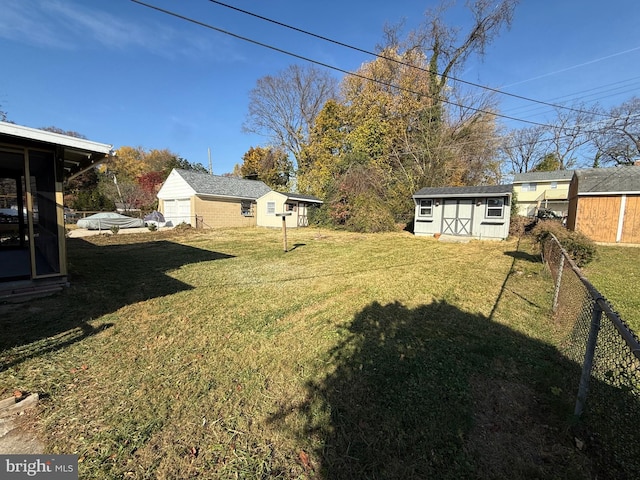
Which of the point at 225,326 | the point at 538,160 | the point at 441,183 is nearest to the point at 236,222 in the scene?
the point at 441,183

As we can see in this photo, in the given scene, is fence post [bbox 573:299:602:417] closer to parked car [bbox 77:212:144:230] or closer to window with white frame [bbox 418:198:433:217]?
window with white frame [bbox 418:198:433:217]

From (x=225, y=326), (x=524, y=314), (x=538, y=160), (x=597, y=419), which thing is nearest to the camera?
(x=597, y=419)

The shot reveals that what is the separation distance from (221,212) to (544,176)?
32.9 m

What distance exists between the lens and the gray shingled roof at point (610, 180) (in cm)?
1254

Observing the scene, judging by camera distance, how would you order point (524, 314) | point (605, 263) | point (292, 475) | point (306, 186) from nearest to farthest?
point (292, 475), point (524, 314), point (605, 263), point (306, 186)

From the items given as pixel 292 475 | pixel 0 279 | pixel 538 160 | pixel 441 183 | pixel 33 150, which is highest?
pixel 538 160

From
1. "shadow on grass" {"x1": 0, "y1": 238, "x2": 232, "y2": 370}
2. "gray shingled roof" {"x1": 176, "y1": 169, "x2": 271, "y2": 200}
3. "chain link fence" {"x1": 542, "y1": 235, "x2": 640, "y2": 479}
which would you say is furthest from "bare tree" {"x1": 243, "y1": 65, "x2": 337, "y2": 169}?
"chain link fence" {"x1": 542, "y1": 235, "x2": 640, "y2": 479}

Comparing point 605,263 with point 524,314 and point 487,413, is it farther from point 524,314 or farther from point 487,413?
point 487,413

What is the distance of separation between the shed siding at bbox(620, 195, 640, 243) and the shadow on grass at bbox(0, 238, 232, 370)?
17.5 metres

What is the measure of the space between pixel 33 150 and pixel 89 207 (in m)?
29.2

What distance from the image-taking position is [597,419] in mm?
2365

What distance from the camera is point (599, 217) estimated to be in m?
13.3

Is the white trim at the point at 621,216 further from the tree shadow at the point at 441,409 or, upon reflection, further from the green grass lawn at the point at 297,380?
the tree shadow at the point at 441,409

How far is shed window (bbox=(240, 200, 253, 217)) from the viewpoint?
2323 cm
